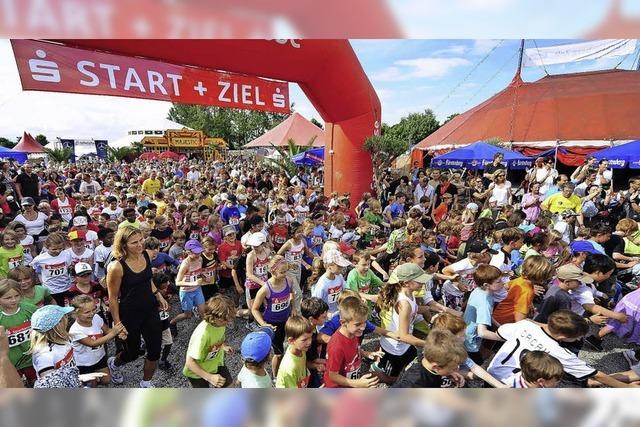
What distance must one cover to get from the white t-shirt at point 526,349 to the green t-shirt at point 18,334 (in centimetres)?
344

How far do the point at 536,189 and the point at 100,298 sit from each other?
28.1 feet

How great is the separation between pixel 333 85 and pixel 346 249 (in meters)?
4.41

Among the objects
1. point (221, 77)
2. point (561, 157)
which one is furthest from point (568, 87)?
point (221, 77)

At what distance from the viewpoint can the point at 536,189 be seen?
854cm

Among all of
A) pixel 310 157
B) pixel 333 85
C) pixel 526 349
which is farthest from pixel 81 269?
pixel 310 157

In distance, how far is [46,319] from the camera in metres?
2.31

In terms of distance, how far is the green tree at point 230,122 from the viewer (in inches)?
1981

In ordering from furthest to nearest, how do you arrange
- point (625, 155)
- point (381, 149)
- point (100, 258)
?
1. point (625, 155)
2. point (381, 149)
3. point (100, 258)

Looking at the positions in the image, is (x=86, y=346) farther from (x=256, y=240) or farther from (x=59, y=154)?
(x=59, y=154)

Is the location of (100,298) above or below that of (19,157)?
below

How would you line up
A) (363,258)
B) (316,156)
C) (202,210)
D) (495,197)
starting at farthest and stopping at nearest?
(316,156), (495,197), (202,210), (363,258)

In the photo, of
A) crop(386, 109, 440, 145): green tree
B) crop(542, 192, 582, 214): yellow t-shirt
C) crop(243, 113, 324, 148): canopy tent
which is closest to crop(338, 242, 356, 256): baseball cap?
crop(542, 192, 582, 214): yellow t-shirt

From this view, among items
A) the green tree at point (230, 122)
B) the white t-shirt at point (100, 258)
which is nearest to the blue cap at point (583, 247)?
the white t-shirt at point (100, 258)
